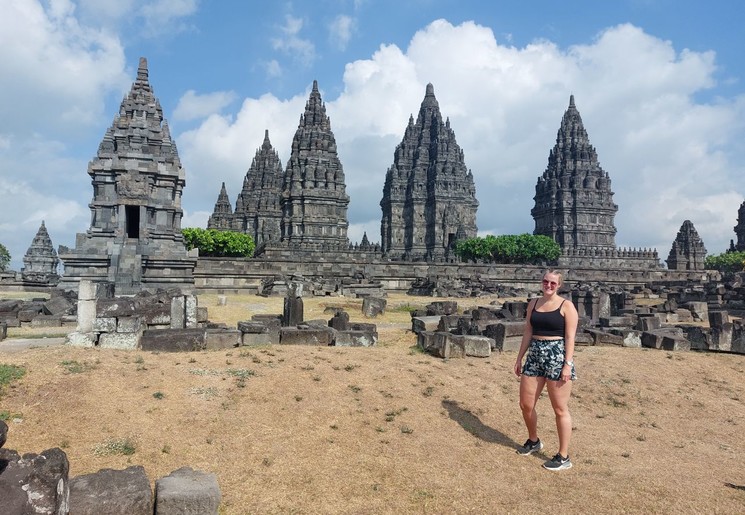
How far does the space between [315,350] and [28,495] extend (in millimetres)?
6613

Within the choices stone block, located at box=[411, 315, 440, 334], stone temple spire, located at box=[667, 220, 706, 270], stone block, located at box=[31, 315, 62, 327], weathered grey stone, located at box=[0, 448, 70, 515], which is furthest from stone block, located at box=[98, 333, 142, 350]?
stone temple spire, located at box=[667, 220, 706, 270]

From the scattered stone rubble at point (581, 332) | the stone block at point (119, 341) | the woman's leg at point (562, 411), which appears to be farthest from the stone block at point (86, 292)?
the woman's leg at point (562, 411)

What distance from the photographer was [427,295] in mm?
30531

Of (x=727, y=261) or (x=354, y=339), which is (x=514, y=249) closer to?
(x=727, y=261)

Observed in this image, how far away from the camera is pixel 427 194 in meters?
73.0

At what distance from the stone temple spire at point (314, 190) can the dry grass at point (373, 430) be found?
40916mm

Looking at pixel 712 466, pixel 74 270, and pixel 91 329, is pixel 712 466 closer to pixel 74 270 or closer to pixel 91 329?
pixel 91 329

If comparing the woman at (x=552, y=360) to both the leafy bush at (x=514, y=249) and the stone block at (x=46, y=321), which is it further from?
the leafy bush at (x=514, y=249)

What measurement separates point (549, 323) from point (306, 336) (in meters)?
6.05

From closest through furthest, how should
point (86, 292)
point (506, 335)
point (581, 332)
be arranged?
1. point (86, 292)
2. point (506, 335)
3. point (581, 332)

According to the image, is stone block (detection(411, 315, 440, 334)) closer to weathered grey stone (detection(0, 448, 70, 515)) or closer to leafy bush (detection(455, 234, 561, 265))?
weathered grey stone (detection(0, 448, 70, 515))

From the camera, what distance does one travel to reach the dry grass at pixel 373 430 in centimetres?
477

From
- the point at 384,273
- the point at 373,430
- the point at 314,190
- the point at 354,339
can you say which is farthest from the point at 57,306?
the point at 314,190

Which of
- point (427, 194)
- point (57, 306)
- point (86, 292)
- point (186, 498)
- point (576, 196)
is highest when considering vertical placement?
point (427, 194)
